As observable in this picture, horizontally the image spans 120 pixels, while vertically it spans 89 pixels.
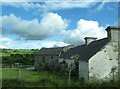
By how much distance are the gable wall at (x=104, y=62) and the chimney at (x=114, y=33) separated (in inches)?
20.0

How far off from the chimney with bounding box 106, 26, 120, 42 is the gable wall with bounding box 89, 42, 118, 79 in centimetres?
51

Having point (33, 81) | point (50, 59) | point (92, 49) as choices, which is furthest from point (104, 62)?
point (50, 59)

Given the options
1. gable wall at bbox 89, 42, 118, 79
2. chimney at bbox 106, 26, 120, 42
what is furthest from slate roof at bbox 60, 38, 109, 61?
chimney at bbox 106, 26, 120, 42

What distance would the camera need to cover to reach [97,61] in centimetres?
2578

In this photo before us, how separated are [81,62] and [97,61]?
344 cm

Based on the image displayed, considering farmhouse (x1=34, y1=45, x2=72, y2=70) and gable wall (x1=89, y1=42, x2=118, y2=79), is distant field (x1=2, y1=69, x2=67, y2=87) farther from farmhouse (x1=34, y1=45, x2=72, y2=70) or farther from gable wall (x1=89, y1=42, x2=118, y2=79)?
farmhouse (x1=34, y1=45, x2=72, y2=70)

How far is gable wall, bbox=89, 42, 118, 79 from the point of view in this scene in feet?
83.9

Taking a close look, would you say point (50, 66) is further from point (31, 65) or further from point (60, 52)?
point (31, 65)

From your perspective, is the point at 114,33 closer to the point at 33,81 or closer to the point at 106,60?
the point at 106,60

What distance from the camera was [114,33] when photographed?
25.7 meters

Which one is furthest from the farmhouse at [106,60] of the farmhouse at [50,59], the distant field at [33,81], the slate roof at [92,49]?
the farmhouse at [50,59]

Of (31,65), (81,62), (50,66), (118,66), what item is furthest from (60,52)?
(118,66)

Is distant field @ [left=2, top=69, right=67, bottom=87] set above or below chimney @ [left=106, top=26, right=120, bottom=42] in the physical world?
below

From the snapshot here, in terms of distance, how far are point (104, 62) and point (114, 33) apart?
3217 mm
